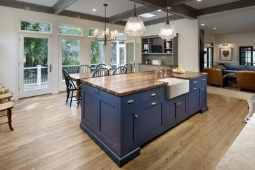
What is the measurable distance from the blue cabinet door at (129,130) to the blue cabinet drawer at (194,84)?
1762mm

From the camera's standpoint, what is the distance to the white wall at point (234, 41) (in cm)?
1080

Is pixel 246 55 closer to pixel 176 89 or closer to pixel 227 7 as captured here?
pixel 227 7

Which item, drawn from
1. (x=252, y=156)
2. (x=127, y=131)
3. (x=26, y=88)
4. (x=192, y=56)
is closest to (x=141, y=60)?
(x=192, y=56)

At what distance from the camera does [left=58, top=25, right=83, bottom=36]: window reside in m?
6.24

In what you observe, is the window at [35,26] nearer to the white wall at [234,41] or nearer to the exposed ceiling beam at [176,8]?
the exposed ceiling beam at [176,8]

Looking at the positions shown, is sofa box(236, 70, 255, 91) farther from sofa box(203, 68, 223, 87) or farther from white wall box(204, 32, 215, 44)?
white wall box(204, 32, 215, 44)

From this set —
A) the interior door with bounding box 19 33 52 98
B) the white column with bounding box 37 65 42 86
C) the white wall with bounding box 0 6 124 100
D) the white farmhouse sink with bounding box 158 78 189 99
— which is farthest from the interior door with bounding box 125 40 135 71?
the white farmhouse sink with bounding box 158 78 189 99

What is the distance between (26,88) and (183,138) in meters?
5.13

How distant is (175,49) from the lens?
6.78m

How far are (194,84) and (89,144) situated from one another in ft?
8.08

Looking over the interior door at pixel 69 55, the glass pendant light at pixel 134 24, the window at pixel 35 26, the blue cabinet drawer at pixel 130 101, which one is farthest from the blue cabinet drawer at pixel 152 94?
the window at pixel 35 26

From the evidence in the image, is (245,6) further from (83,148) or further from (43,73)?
(43,73)

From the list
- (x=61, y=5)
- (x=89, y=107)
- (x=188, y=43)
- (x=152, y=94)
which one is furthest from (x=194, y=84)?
(x=61, y=5)

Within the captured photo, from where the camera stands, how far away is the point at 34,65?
18.8 ft
